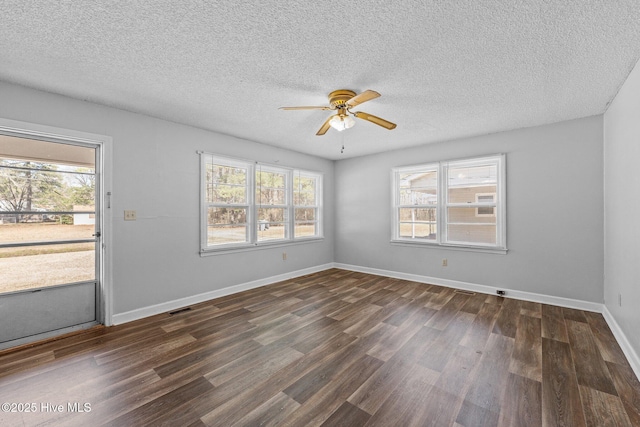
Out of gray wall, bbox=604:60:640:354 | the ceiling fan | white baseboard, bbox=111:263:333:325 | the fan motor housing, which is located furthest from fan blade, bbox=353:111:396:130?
white baseboard, bbox=111:263:333:325

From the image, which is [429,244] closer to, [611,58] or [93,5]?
[611,58]

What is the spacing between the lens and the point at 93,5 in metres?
1.59

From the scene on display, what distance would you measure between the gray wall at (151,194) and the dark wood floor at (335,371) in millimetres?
486

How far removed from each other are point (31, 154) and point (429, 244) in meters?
5.42

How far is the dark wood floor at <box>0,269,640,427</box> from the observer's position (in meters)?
1.71

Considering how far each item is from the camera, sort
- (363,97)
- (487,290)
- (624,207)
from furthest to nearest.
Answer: (487,290)
(624,207)
(363,97)

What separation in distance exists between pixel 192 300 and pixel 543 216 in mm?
5021

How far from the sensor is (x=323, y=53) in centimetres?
207

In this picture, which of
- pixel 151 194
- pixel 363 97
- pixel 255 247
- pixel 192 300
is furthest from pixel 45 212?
pixel 363 97

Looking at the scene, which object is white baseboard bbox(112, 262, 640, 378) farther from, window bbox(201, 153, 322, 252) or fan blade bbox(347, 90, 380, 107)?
fan blade bbox(347, 90, 380, 107)

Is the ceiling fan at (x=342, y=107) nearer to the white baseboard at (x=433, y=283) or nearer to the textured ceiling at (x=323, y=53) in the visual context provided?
the textured ceiling at (x=323, y=53)

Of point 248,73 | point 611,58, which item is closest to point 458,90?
point 611,58

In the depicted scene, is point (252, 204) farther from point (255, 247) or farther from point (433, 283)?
point (433, 283)

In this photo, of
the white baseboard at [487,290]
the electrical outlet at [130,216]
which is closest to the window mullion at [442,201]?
the white baseboard at [487,290]
